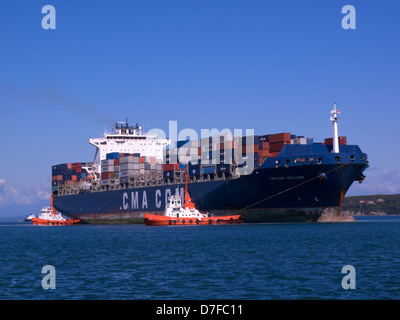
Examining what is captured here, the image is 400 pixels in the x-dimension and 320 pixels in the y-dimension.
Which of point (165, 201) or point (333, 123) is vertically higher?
point (333, 123)

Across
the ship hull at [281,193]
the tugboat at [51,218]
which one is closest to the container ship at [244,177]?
the ship hull at [281,193]

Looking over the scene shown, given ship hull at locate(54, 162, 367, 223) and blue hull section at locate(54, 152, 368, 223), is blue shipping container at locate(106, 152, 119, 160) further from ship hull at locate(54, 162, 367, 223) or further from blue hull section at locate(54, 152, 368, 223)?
blue hull section at locate(54, 152, 368, 223)

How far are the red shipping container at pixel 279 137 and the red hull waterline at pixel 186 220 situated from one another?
33.2ft

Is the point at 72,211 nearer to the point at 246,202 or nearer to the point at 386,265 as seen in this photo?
the point at 246,202

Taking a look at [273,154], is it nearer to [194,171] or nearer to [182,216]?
[194,171]

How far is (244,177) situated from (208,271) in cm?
3708

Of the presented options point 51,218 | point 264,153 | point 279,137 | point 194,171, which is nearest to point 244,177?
point 264,153

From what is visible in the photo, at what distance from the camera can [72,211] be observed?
101125 mm

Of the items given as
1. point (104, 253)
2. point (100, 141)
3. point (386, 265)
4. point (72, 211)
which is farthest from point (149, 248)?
point (72, 211)

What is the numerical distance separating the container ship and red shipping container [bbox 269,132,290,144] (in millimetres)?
117

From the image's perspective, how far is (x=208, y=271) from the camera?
2628cm

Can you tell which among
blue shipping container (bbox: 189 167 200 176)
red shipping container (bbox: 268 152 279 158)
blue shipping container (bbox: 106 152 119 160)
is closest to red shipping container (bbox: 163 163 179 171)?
blue shipping container (bbox: 189 167 200 176)

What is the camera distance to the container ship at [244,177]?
196 feet
